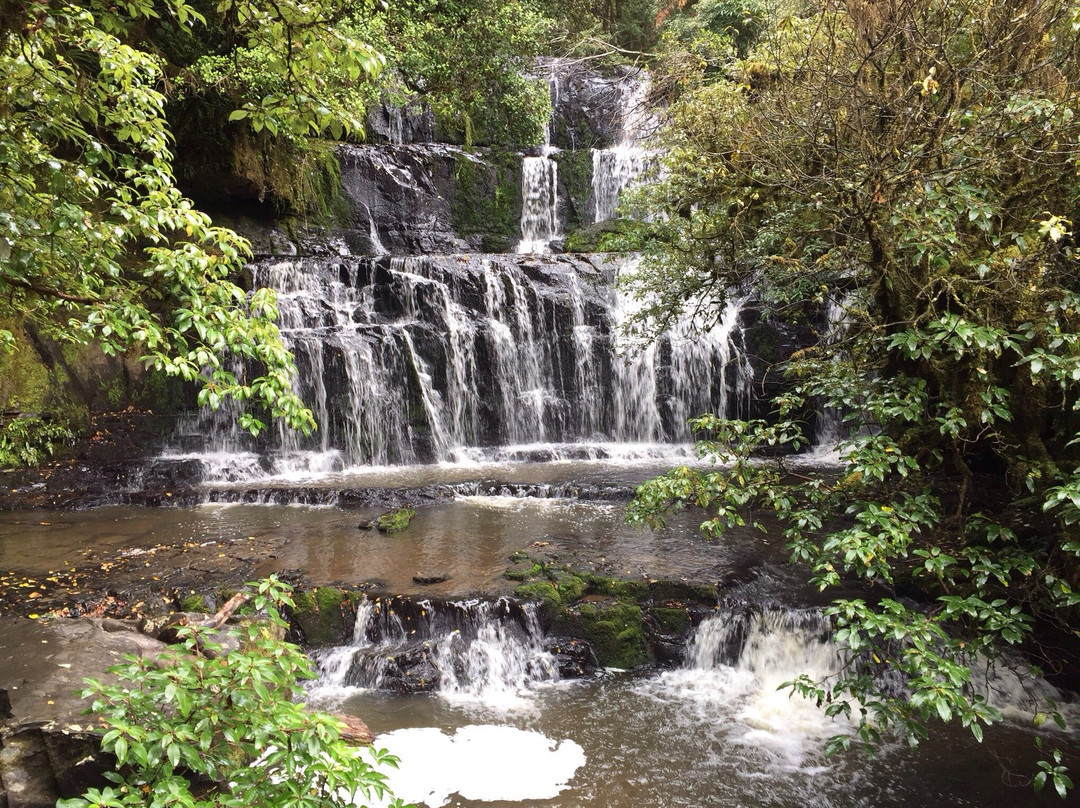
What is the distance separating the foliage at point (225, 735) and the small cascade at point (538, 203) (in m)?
15.7

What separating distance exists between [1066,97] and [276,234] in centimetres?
1402

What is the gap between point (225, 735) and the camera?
2.34 m

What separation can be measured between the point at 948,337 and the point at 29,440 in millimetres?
12312

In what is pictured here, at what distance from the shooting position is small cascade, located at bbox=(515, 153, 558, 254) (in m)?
17.5

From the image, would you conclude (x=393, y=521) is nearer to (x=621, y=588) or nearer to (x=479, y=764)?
(x=621, y=588)

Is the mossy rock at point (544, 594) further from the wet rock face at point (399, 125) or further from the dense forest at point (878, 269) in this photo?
the wet rock face at point (399, 125)

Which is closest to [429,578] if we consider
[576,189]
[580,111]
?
[576,189]

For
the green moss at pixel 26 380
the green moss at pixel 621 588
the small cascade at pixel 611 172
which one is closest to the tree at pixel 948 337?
the green moss at pixel 621 588

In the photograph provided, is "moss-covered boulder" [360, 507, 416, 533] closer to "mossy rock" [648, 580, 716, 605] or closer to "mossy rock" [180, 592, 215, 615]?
"mossy rock" [180, 592, 215, 615]

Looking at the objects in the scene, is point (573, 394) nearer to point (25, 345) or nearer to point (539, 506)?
point (539, 506)

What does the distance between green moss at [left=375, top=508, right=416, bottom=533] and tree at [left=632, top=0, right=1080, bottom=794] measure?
405 centimetres

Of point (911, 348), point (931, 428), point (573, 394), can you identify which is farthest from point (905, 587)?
point (573, 394)

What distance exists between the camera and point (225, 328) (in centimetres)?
331

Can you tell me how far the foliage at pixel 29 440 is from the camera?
10.3 meters
